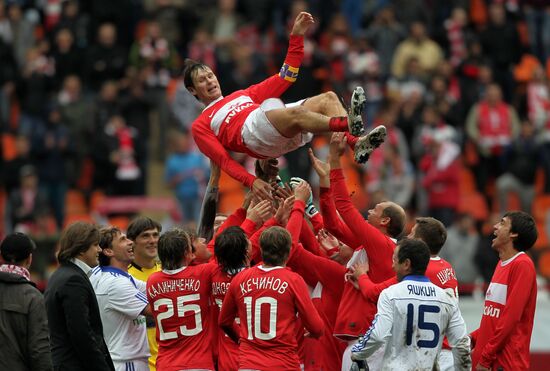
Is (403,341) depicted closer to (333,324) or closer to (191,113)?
(333,324)

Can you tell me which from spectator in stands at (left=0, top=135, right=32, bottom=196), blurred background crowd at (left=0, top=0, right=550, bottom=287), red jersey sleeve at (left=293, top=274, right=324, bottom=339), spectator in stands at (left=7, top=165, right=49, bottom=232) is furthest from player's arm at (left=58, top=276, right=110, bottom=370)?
Answer: spectator in stands at (left=0, top=135, right=32, bottom=196)

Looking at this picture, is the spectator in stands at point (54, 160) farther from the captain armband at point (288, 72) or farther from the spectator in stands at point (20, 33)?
the captain armband at point (288, 72)

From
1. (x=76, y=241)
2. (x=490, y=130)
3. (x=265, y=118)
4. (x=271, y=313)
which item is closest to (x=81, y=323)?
(x=76, y=241)

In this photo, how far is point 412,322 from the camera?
9.82 m

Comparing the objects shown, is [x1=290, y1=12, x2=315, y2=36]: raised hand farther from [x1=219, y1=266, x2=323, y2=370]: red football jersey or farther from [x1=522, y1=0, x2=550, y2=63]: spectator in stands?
[x1=522, y1=0, x2=550, y2=63]: spectator in stands

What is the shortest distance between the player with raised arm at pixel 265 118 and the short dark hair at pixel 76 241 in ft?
5.30

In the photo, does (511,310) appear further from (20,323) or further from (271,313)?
(20,323)

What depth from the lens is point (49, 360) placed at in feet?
31.4

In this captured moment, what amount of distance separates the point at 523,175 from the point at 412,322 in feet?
42.2

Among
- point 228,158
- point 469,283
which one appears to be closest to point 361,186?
point 469,283

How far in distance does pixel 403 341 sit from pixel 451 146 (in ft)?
39.3

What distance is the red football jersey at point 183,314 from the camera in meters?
10.4

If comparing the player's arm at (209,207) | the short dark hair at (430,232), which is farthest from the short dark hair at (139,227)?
the short dark hair at (430,232)

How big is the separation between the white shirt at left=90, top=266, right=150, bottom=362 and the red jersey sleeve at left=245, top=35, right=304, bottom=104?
87.0 inches
